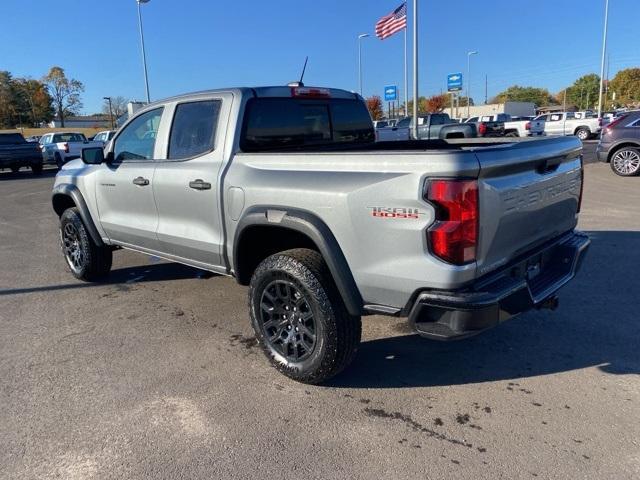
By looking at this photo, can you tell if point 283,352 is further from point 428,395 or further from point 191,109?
point 191,109


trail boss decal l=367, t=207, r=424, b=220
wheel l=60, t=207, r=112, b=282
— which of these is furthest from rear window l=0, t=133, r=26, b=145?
trail boss decal l=367, t=207, r=424, b=220

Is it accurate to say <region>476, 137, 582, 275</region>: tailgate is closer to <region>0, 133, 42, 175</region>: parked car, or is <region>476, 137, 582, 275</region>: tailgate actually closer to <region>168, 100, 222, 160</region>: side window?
<region>168, 100, 222, 160</region>: side window

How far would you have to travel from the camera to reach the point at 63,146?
23.8 meters

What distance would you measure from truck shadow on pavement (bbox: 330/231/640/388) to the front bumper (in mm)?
647

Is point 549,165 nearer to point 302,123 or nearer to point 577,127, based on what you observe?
point 302,123

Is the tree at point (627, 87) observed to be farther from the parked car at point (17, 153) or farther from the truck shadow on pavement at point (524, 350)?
the truck shadow on pavement at point (524, 350)

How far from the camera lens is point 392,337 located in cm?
418

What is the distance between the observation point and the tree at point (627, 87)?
98500 millimetres

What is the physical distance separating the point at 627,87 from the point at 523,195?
11767cm

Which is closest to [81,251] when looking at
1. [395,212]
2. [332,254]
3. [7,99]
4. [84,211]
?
[84,211]

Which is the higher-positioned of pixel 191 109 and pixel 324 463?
A: pixel 191 109

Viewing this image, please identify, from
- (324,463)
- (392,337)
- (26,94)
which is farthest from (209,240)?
(26,94)

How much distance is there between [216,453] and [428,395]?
1368mm

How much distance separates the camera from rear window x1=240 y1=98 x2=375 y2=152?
3.88 meters
